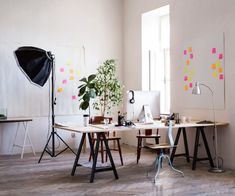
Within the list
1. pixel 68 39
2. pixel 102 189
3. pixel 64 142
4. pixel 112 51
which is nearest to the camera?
pixel 102 189

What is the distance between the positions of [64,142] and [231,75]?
325cm

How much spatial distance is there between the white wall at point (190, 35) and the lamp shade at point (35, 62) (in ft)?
6.47

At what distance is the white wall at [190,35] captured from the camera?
17.9 feet

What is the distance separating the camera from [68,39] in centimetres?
734

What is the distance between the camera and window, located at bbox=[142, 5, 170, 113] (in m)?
7.35

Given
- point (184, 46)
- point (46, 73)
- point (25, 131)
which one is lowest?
point (25, 131)

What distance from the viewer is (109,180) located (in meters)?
4.76

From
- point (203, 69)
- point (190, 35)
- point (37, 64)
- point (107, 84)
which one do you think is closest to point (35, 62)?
point (37, 64)

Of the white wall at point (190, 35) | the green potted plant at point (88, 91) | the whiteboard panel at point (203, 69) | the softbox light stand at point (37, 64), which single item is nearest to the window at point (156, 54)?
the white wall at point (190, 35)

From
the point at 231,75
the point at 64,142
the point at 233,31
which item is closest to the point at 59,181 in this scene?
the point at 64,142

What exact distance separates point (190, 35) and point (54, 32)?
2.75 m

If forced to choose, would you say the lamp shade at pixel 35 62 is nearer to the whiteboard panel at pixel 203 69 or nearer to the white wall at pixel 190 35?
the white wall at pixel 190 35

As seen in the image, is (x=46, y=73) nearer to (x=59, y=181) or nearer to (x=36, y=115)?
(x=36, y=115)

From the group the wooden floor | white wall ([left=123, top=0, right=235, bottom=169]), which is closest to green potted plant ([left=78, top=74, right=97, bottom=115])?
the wooden floor
